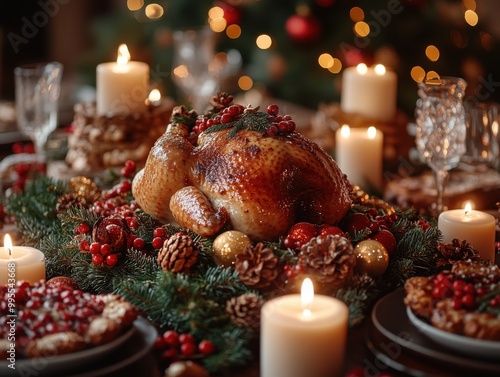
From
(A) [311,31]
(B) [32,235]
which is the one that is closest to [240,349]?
(B) [32,235]

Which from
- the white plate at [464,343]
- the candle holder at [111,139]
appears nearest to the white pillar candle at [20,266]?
the white plate at [464,343]

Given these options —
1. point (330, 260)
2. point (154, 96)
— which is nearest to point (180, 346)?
point (330, 260)

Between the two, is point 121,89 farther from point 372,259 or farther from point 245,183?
point 372,259

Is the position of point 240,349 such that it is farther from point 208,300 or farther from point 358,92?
point 358,92

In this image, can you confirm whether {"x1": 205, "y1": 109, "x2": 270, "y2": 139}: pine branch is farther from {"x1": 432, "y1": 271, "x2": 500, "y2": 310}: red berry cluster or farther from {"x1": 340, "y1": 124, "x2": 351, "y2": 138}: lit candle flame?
{"x1": 340, "y1": 124, "x2": 351, "y2": 138}: lit candle flame

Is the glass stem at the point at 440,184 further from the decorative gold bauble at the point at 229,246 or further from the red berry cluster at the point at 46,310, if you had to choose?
the red berry cluster at the point at 46,310
